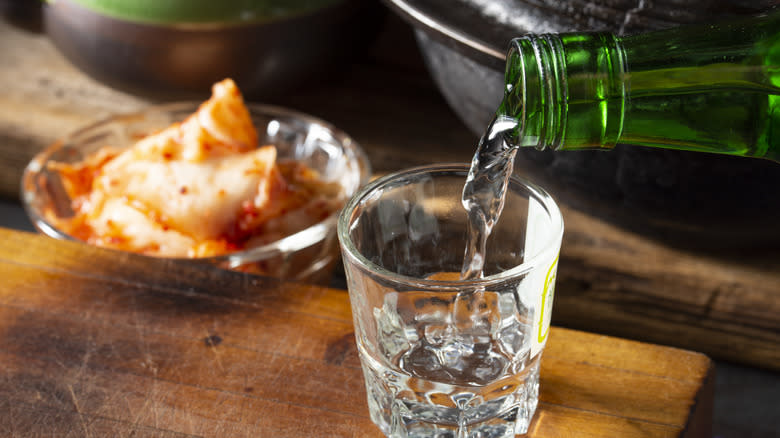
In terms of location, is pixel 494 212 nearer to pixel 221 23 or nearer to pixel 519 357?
pixel 519 357

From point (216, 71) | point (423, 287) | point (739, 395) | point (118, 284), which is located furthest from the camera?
point (216, 71)

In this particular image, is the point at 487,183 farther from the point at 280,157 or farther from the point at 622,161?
the point at 280,157

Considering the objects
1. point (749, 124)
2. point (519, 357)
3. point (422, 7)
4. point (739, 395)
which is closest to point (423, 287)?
point (519, 357)

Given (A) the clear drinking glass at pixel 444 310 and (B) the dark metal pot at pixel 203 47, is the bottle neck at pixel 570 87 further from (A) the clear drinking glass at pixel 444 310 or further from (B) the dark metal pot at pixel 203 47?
(B) the dark metal pot at pixel 203 47

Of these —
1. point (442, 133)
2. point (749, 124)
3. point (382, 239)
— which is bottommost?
point (442, 133)

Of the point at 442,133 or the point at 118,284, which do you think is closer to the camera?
the point at 118,284

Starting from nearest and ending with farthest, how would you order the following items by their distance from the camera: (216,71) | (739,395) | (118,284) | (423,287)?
(423,287) < (118,284) < (739,395) < (216,71)

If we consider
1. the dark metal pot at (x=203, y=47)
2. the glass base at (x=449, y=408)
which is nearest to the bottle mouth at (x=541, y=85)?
the glass base at (x=449, y=408)
